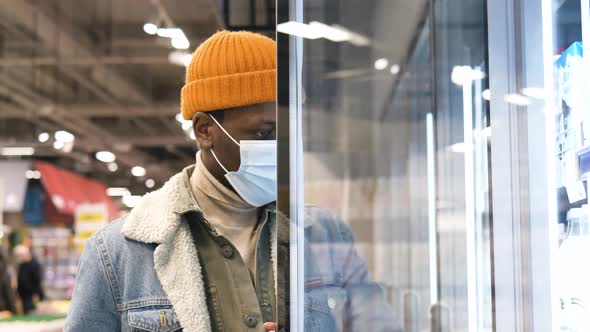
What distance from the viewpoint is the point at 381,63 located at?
1.38 meters

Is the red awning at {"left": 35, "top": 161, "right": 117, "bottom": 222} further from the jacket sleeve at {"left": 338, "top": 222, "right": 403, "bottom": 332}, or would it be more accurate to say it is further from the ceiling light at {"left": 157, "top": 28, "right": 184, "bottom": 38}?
the jacket sleeve at {"left": 338, "top": 222, "right": 403, "bottom": 332}

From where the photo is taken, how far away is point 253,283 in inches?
73.1

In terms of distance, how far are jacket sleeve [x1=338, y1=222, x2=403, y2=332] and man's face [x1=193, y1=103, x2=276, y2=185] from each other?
0.54 m

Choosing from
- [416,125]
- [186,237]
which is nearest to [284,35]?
[416,125]

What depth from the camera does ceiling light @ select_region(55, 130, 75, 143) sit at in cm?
1407

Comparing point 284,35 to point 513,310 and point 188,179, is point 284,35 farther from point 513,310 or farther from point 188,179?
point 188,179

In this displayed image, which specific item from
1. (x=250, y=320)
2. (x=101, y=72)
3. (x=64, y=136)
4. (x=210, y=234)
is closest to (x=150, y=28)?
(x=101, y=72)

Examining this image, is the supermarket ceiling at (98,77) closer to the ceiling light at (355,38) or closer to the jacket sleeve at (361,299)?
the ceiling light at (355,38)

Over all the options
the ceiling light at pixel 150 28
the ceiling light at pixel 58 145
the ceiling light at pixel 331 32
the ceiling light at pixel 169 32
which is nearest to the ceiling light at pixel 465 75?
the ceiling light at pixel 331 32

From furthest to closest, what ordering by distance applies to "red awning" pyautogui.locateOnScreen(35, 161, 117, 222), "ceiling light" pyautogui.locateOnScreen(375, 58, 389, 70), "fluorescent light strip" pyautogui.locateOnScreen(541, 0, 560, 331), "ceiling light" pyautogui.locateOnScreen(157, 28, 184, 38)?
"red awning" pyautogui.locateOnScreen(35, 161, 117, 222) → "ceiling light" pyautogui.locateOnScreen(157, 28, 184, 38) → "ceiling light" pyautogui.locateOnScreen(375, 58, 389, 70) → "fluorescent light strip" pyautogui.locateOnScreen(541, 0, 560, 331)

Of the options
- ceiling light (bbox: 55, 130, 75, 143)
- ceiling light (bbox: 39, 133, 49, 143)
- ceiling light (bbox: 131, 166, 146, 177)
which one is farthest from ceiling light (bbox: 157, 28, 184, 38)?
ceiling light (bbox: 131, 166, 146, 177)

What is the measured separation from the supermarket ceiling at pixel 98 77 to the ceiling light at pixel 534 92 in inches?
207

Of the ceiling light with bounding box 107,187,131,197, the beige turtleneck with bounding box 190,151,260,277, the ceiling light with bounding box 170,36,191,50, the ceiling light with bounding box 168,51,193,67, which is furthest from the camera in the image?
the ceiling light with bounding box 107,187,131,197

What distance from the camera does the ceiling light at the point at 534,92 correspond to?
127cm
